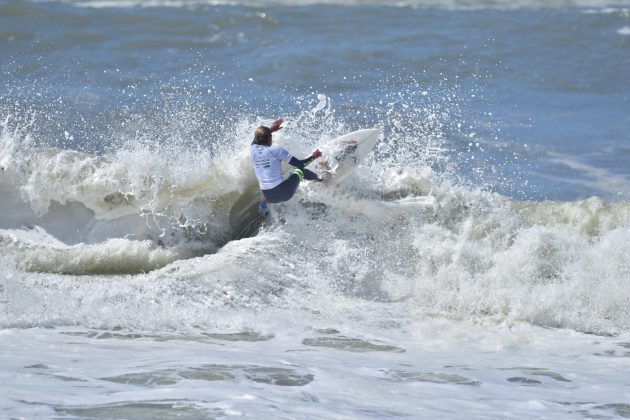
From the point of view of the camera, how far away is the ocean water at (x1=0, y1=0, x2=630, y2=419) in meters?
7.40

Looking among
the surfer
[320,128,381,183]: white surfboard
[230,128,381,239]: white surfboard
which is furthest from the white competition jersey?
[320,128,381,183]: white surfboard

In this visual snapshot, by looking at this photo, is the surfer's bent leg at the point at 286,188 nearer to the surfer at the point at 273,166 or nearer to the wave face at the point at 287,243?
the surfer at the point at 273,166

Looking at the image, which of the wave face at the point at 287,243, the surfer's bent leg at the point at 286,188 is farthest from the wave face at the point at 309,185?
the surfer's bent leg at the point at 286,188

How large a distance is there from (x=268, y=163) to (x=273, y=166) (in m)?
0.06

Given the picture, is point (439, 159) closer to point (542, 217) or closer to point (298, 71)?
point (542, 217)

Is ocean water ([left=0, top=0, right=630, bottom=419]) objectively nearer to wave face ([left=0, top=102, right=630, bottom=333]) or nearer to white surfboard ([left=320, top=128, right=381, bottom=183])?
wave face ([left=0, top=102, right=630, bottom=333])

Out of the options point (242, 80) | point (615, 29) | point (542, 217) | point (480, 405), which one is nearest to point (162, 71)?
point (242, 80)

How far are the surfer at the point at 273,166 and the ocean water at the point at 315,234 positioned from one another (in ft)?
1.37

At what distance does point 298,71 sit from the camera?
18531 mm

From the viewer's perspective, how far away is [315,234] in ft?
36.3

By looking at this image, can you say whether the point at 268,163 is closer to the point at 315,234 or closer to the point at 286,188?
the point at 286,188

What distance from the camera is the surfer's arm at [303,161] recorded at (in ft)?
35.3

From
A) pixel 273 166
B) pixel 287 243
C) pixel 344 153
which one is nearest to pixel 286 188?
pixel 273 166

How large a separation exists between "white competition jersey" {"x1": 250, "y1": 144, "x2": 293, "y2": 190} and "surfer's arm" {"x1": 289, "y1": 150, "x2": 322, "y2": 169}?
0.07 meters
